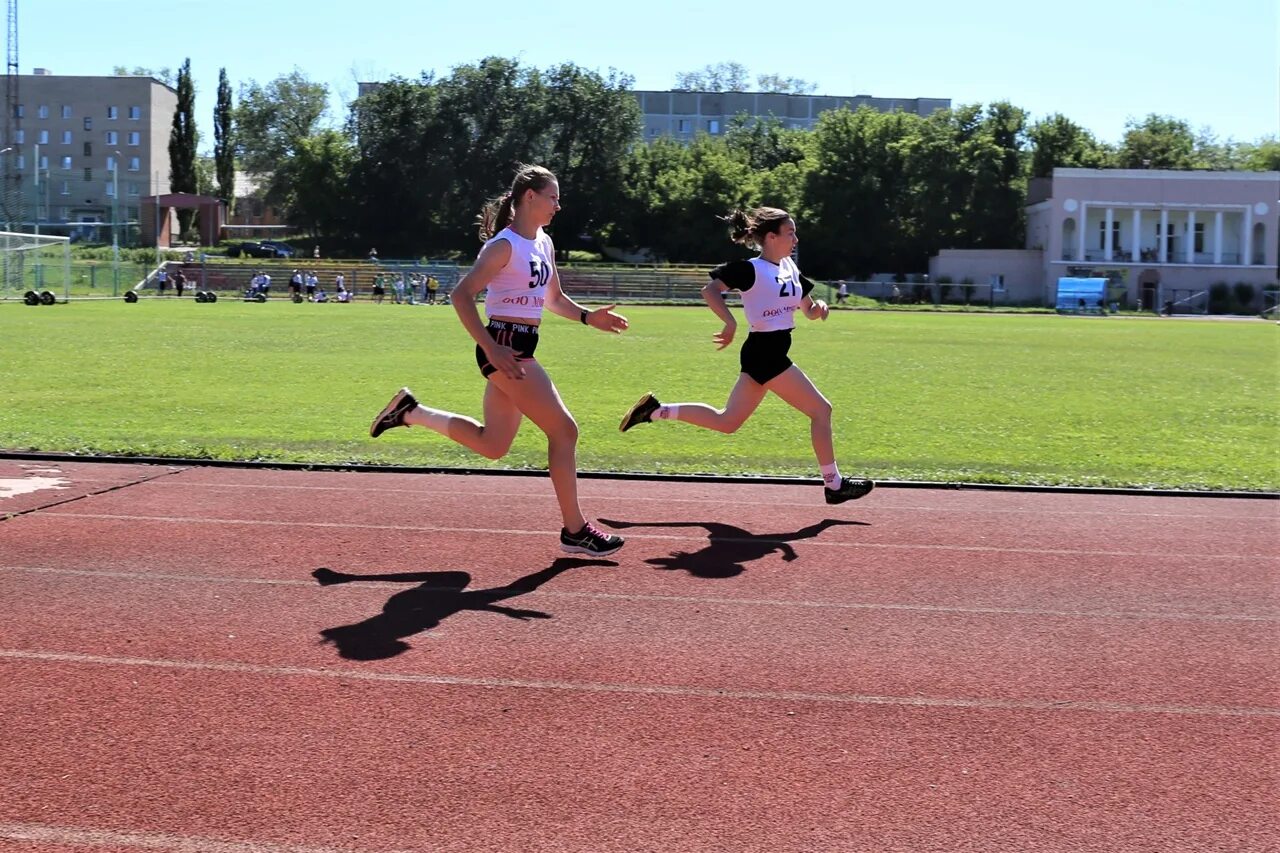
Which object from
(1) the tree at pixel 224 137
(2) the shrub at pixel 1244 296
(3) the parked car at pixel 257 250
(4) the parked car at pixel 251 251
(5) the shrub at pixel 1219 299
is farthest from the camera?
(1) the tree at pixel 224 137

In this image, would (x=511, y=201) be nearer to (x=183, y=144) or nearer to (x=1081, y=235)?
(x=1081, y=235)

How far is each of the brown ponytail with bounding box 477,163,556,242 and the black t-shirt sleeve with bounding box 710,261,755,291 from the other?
1804mm

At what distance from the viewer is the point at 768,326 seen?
902cm

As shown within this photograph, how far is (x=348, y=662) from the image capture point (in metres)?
5.54

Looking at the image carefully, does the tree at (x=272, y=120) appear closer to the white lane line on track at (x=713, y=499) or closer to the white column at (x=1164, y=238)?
the white column at (x=1164, y=238)

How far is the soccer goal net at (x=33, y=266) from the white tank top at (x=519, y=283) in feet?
149

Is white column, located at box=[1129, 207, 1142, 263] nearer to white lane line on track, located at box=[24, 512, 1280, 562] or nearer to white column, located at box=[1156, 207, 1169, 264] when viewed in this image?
white column, located at box=[1156, 207, 1169, 264]

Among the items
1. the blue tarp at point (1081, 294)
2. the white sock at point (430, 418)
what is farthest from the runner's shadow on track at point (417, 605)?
the blue tarp at point (1081, 294)

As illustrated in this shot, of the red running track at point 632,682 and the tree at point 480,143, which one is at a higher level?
the tree at point 480,143

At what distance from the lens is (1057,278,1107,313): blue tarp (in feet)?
242

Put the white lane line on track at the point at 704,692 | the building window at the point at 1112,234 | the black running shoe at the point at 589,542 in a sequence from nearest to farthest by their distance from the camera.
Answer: the white lane line on track at the point at 704,692, the black running shoe at the point at 589,542, the building window at the point at 1112,234

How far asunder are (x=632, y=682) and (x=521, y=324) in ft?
8.35

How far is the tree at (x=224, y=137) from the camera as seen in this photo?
117 meters

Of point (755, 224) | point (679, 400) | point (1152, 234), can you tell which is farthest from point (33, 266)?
point (1152, 234)
